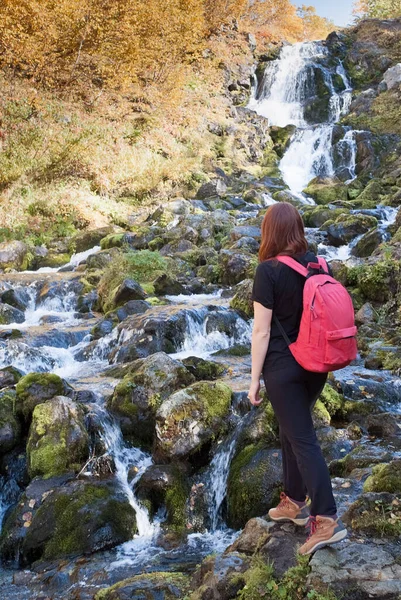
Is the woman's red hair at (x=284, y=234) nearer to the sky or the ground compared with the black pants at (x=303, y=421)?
nearer to the sky

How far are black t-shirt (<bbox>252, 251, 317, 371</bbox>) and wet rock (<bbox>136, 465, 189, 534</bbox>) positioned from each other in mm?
2826

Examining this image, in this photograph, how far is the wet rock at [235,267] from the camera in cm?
1180

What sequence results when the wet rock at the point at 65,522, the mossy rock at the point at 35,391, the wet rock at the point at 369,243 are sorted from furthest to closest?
the wet rock at the point at 369,243, the mossy rock at the point at 35,391, the wet rock at the point at 65,522

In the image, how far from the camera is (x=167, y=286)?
11.3m

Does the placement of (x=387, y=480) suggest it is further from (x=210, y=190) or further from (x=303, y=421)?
(x=210, y=190)

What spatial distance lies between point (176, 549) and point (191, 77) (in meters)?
26.7

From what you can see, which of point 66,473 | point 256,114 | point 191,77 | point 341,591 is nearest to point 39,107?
point 191,77

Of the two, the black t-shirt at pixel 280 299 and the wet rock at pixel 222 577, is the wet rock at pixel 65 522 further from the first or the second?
the black t-shirt at pixel 280 299

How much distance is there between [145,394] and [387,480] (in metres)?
3.13

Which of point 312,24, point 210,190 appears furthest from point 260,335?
point 312,24

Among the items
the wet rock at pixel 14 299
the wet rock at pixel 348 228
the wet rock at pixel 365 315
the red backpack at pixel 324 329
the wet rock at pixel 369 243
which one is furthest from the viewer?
the wet rock at pixel 348 228

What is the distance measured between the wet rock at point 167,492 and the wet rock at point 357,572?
2.50m

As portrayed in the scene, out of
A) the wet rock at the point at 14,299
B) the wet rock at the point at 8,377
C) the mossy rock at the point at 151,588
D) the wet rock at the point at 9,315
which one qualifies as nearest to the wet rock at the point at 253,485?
the mossy rock at the point at 151,588

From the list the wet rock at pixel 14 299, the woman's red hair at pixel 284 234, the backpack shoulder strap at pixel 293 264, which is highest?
the woman's red hair at pixel 284 234
